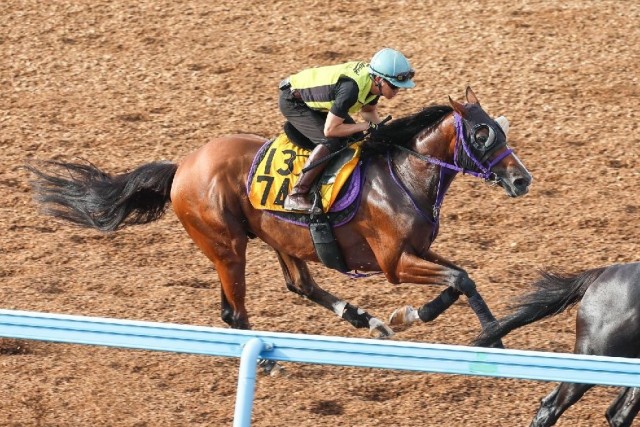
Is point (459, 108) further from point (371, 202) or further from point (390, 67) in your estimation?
point (371, 202)

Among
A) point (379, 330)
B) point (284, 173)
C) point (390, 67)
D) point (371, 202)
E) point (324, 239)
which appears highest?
point (390, 67)

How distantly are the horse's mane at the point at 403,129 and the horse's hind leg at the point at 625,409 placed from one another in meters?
1.96

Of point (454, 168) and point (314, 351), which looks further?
point (454, 168)

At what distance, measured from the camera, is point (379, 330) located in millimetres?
7156

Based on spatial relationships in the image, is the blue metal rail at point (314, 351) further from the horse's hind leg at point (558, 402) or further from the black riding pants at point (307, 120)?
the black riding pants at point (307, 120)

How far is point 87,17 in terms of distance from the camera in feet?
40.2

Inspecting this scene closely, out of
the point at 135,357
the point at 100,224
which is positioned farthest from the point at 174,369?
the point at 100,224

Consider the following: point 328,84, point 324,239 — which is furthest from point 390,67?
point 324,239

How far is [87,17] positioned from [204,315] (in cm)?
540

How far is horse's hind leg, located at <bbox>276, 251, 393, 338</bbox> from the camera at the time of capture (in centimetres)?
720

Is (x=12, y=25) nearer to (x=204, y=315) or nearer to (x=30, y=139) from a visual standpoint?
(x=30, y=139)

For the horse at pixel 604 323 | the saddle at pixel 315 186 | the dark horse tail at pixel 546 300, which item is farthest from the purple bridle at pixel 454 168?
the horse at pixel 604 323

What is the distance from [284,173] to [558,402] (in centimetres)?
218

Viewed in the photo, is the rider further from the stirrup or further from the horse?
the horse
